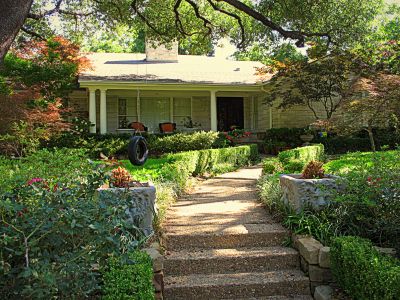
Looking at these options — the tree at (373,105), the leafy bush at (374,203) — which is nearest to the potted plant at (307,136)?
the tree at (373,105)

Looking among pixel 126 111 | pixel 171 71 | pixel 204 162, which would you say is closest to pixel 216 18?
pixel 171 71

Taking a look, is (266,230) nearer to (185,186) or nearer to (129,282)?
(129,282)

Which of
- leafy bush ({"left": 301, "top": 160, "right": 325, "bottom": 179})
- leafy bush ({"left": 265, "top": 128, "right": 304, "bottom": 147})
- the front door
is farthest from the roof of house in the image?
leafy bush ({"left": 301, "top": 160, "right": 325, "bottom": 179})

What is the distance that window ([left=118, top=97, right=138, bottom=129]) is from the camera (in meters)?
19.4

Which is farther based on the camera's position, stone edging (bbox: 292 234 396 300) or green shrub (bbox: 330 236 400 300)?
stone edging (bbox: 292 234 396 300)

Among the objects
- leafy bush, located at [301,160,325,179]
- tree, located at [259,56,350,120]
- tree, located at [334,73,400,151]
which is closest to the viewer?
leafy bush, located at [301,160,325,179]

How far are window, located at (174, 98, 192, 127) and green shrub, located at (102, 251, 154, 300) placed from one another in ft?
54.5

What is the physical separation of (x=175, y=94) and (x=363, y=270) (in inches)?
664

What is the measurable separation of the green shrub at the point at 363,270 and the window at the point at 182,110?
16345 millimetres

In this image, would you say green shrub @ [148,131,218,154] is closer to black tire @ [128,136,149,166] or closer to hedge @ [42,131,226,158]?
hedge @ [42,131,226,158]

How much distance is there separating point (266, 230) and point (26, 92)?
10.7 metres

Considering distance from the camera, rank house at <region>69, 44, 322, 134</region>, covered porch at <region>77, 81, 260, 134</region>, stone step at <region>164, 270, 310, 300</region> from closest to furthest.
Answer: stone step at <region>164, 270, 310, 300</region> → house at <region>69, 44, 322, 134</region> → covered porch at <region>77, 81, 260, 134</region>

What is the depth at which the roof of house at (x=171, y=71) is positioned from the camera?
1689 cm

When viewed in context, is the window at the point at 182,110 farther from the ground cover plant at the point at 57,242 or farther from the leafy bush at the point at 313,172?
the ground cover plant at the point at 57,242
